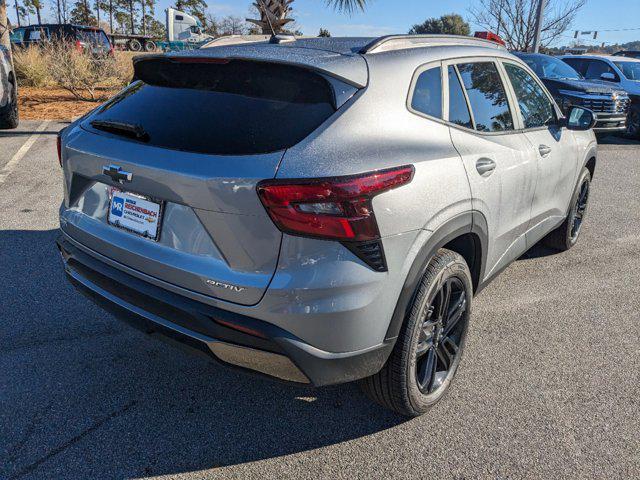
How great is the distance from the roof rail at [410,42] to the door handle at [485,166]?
2.19ft

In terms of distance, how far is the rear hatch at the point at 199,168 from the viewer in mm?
2025

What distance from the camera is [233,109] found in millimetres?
2223

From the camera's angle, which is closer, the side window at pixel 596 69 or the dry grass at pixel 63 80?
the dry grass at pixel 63 80

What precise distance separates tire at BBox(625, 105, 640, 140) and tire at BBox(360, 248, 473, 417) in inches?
500

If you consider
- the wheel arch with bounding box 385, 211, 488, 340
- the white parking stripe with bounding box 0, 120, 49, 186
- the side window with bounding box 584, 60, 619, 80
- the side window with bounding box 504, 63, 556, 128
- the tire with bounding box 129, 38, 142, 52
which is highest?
the side window with bounding box 504, 63, 556, 128

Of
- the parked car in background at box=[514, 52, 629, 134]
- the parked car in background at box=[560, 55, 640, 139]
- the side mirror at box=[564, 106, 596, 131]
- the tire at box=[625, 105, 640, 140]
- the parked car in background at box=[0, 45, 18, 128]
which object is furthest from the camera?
the tire at box=[625, 105, 640, 140]

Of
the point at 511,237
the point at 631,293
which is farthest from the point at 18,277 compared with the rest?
the point at 631,293

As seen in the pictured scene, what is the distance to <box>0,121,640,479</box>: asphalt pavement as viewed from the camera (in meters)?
2.38

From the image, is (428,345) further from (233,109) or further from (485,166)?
(233,109)

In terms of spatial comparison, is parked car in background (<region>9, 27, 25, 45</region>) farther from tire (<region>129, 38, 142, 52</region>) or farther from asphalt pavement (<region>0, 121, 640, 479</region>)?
tire (<region>129, 38, 142, 52</region>)

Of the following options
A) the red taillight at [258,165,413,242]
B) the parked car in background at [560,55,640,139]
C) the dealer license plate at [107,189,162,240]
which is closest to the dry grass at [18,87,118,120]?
the dealer license plate at [107,189,162,240]

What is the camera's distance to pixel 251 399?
2807 millimetres

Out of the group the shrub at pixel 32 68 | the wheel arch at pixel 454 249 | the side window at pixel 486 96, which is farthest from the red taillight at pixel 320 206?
the shrub at pixel 32 68

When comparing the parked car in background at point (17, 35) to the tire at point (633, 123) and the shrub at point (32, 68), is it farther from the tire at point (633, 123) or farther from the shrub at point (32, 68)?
the tire at point (633, 123)
